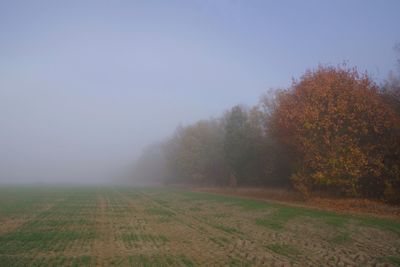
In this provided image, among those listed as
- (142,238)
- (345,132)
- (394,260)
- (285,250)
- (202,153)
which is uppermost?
(202,153)

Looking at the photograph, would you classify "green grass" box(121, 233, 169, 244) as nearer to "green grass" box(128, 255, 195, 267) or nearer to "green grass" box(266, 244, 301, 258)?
"green grass" box(128, 255, 195, 267)

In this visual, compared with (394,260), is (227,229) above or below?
above

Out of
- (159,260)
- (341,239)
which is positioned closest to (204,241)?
(159,260)

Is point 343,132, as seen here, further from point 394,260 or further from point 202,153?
point 202,153

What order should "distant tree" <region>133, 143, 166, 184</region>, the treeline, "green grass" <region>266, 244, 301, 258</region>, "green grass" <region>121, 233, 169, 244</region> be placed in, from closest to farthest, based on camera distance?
1. "green grass" <region>266, 244, 301, 258</region>
2. "green grass" <region>121, 233, 169, 244</region>
3. the treeline
4. "distant tree" <region>133, 143, 166, 184</region>

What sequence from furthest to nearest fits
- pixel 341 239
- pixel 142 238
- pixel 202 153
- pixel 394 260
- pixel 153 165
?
1. pixel 153 165
2. pixel 202 153
3. pixel 142 238
4. pixel 341 239
5. pixel 394 260

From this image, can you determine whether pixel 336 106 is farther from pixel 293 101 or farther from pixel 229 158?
pixel 229 158

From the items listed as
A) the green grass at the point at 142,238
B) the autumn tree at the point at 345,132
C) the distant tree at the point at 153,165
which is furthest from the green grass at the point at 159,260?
the distant tree at the point at 153,165

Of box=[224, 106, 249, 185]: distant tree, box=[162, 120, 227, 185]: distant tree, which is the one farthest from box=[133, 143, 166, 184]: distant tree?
box=[224, 106, 249, 185]: distant tree

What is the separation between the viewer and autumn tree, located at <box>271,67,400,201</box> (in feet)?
111

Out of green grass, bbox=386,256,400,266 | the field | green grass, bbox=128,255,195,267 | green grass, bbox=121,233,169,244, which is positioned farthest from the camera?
green grass, bbox=121,233,169,244

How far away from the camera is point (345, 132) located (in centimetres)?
3525

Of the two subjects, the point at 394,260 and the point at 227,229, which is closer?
the point at 394,260

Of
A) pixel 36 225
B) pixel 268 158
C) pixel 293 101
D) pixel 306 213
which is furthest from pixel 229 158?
pixel 36 225
